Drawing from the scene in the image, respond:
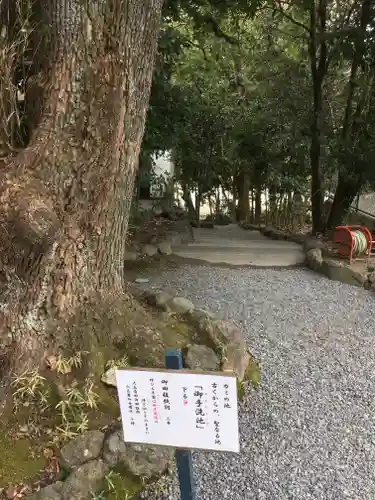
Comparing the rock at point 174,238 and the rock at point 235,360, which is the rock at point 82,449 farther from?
the rock at point 174,238

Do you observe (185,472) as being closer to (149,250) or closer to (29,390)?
(29,390)

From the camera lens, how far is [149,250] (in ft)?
19.0

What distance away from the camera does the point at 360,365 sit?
132 inches

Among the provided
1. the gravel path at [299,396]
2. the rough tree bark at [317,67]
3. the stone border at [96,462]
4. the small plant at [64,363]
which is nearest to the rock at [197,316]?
the gravel path at [299,396]

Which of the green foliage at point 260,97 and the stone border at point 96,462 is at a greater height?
the green foliage at point 260,97

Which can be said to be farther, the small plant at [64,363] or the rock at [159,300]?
the rock at [159,300]

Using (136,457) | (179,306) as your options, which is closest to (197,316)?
(179,306)

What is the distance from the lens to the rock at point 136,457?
7.38 ft

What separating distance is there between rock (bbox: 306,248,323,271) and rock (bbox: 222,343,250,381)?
2743 mm

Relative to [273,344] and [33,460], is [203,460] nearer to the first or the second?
[33,460]

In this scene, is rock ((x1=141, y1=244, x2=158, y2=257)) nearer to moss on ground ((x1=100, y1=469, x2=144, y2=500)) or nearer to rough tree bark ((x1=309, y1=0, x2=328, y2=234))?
rough tree bark ((x1=309, y1=0, x2=328, y2=234))

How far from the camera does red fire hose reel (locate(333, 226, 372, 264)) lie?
5.46 meters

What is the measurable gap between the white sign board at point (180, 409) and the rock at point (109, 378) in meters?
0.81

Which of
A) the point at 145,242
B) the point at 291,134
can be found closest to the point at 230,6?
the point at 291,134
